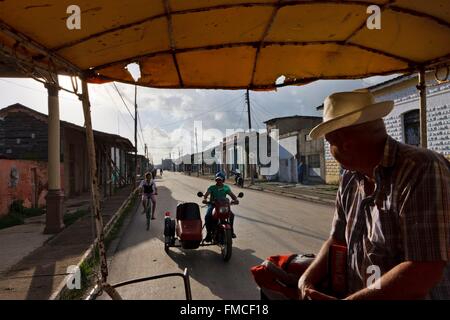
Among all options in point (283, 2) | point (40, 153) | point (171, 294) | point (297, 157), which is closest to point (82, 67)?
point (283, 2)

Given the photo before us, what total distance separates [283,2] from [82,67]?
2.00 m

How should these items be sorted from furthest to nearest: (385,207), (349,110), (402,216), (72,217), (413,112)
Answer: (413,112) → (72,217) → (349,110) → (385,207) → (402,216)

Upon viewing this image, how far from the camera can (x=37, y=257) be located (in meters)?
7.73

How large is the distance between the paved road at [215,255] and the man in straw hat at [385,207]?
342 centimetres

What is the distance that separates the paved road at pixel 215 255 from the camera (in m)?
5.50

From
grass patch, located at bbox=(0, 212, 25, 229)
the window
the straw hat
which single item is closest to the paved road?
the straw hat

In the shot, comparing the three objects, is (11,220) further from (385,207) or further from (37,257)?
(385,207)

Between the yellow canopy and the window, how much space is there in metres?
15.5

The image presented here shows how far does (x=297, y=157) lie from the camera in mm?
34906

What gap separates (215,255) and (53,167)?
5698 millimetres

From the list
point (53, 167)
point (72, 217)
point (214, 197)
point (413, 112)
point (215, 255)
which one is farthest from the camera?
point (413, 112)

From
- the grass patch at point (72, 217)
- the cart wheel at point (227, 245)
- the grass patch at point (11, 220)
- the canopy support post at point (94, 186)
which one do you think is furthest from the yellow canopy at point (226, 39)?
the grass patch at point (11, 220)

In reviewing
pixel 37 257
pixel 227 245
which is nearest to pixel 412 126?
pixel 227 245

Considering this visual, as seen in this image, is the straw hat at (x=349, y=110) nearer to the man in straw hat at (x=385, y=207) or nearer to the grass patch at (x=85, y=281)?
the man in straw hat at (x=385, y=207)
